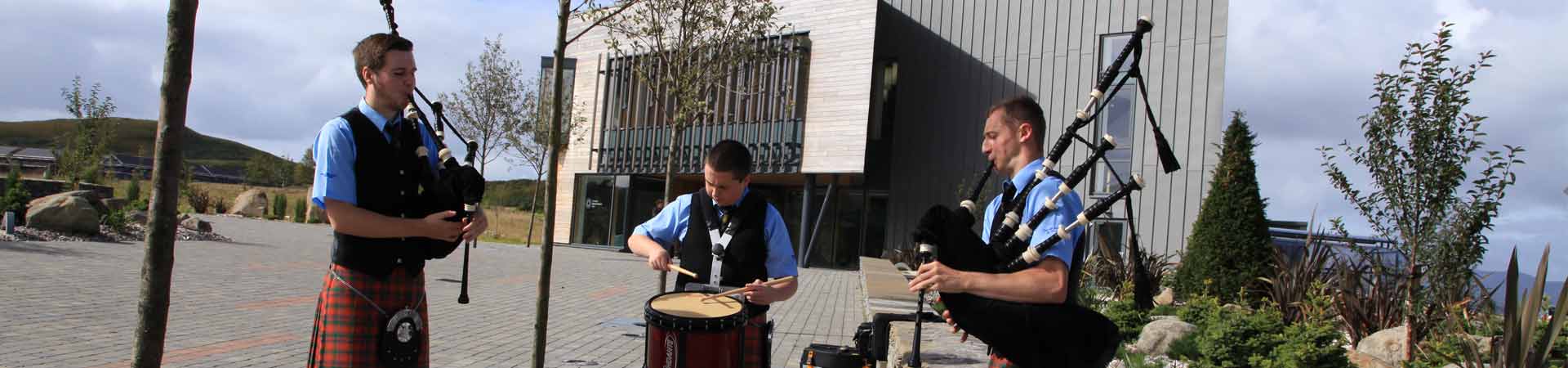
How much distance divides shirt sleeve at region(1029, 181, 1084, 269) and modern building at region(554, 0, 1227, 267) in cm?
1882

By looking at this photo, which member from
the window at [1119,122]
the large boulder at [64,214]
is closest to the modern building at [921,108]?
the window at [1119,122]

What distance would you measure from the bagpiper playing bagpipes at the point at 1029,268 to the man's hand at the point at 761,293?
1448 mm

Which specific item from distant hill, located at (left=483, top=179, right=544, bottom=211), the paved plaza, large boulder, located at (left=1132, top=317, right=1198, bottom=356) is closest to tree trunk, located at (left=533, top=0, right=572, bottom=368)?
the paved plaza

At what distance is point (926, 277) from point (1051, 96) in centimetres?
2172

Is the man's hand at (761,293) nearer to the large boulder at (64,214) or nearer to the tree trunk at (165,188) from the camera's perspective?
the tree trunk at (165,188)

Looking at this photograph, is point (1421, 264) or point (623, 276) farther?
point (623, 276)

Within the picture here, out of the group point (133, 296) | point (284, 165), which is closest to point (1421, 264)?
point (133, 296)

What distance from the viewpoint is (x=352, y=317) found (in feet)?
9.55

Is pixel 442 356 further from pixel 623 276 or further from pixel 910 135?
pixel 910 135

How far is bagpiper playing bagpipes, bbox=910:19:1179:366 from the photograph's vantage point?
2398mm

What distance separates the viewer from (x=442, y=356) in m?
7.02

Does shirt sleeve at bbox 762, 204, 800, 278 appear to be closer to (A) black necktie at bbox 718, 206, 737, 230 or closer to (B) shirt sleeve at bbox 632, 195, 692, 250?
(A) black necktie at bbox 718, 206, 737, 230

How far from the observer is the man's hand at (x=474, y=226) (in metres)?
3.02

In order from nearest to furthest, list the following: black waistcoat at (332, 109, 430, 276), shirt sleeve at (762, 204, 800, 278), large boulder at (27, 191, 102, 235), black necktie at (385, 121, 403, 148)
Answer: black waistcoat at (332, 109, 430, 276) < black necktie at (385, 121, 403, 148) < shirt sleeve at (762, 204, 800, 278) < large boulder at (27, 191, 102, 235)
